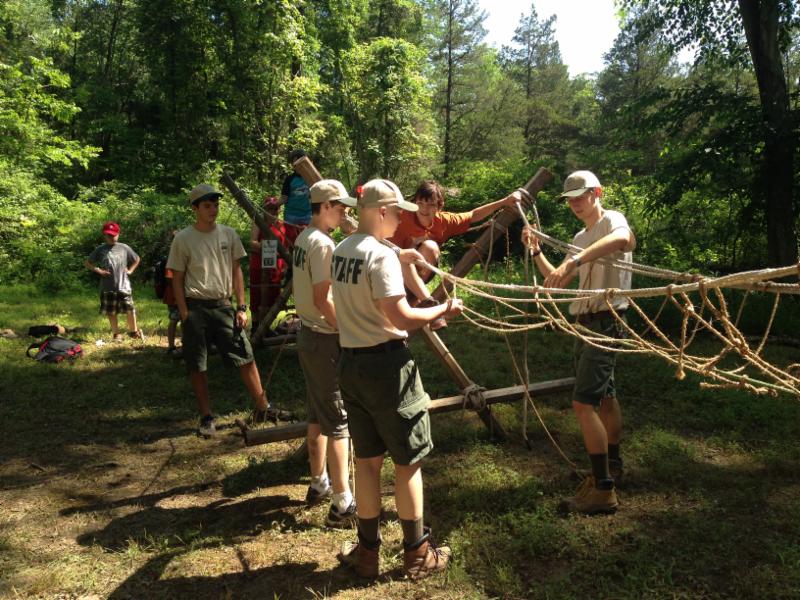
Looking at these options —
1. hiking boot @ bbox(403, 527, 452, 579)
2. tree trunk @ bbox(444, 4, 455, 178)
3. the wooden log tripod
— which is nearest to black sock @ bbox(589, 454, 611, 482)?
the wooden log tripod

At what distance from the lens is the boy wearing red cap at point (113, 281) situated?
8.05 metres

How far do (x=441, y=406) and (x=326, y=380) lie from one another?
1061 millimetres

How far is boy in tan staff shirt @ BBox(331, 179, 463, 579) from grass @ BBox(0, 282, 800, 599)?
35 centimetres

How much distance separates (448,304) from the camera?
269 centimetres

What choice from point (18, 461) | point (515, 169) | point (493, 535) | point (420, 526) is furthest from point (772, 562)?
point (515, 169)

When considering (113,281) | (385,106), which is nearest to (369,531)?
(113,281)

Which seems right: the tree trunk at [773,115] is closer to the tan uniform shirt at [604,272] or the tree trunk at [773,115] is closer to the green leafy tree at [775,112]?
the green leafy tree at [775,112]

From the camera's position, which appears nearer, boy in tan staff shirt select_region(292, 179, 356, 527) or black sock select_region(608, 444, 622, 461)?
boy in tan staff shirt select_region(292, 179, 356, 527)

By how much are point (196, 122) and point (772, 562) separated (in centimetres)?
2118

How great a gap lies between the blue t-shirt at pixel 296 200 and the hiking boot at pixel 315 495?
11.0ft

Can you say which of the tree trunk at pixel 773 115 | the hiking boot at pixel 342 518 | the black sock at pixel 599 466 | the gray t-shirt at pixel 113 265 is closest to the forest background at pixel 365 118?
the tree trunk at pixel 773 115

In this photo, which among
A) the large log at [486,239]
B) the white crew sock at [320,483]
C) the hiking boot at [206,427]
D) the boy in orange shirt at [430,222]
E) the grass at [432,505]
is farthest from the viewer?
the hiking boot at [206,427]

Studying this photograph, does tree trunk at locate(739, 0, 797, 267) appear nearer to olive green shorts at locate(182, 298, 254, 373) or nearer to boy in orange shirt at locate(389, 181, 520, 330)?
boy in orange shirt at locate(389, 181, 520, 330)

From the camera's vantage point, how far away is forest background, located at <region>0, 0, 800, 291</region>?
8.70 meters
